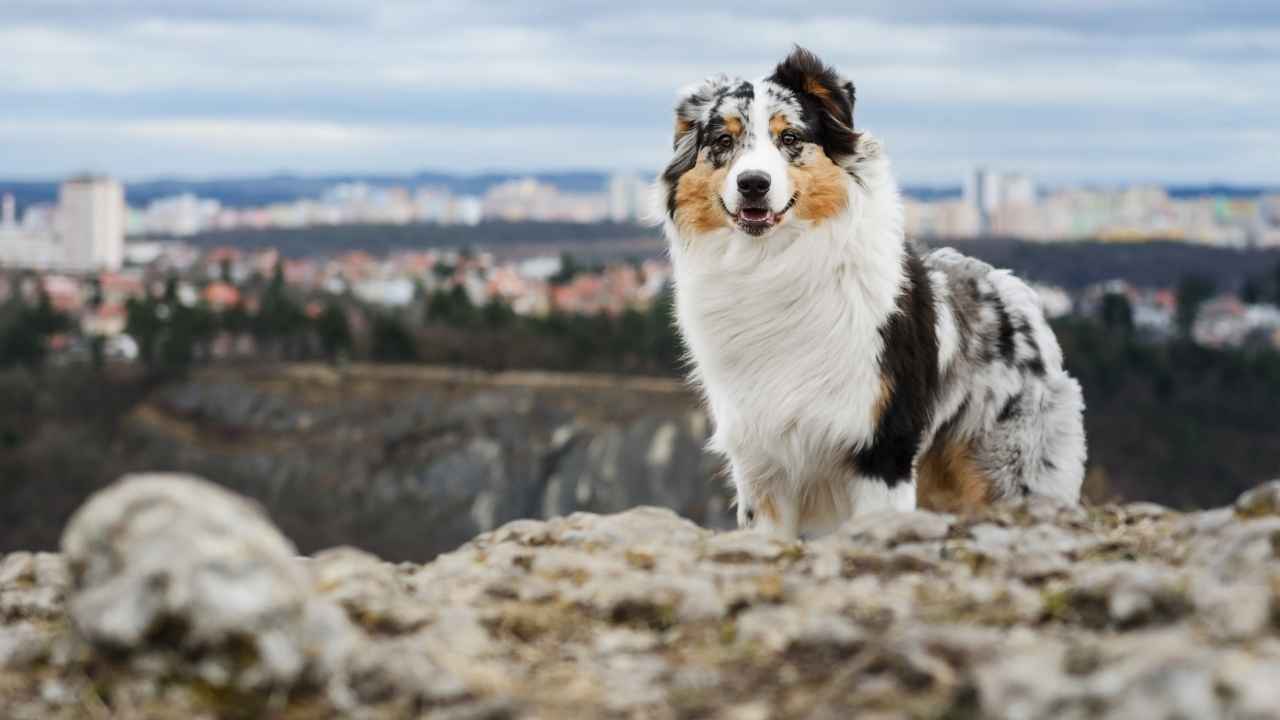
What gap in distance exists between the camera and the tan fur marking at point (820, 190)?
9.05 meters

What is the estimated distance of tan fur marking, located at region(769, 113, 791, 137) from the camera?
900 centimetres

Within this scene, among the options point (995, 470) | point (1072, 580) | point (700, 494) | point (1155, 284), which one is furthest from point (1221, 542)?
point (1155, 284)

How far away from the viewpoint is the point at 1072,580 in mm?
6324

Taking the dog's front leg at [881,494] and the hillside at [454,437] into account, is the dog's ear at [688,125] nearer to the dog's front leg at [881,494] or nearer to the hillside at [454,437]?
the dog's front leg at [881,494]

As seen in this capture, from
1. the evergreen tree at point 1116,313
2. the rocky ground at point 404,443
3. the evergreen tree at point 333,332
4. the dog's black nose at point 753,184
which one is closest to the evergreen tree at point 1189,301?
the evergreen tree at point 1116,313

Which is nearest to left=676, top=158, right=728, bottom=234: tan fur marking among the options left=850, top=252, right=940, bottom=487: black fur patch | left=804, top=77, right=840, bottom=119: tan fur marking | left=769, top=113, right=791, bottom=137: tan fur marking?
left=769, top=113, right=791, bottom=137: tan fur marking

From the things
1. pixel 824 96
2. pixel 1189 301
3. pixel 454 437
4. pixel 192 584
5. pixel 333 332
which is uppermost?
pixel 824 96

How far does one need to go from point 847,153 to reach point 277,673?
4968mm

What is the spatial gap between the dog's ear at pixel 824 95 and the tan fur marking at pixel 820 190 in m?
0.09

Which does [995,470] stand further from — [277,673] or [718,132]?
[277,673]

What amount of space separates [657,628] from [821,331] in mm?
3236

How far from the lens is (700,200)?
924 centimetres

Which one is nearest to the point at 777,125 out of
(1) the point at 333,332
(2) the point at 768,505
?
(2) the point at 768,505

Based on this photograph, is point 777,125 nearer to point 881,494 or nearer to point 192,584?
point 881,494
